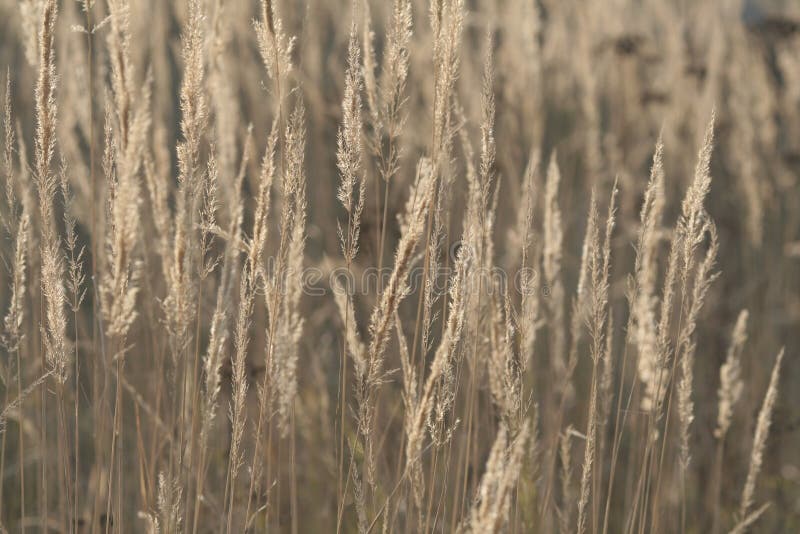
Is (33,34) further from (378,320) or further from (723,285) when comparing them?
(723,285)

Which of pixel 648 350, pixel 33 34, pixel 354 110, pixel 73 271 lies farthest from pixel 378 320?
pixel 33 34

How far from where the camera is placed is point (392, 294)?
3.94 ft

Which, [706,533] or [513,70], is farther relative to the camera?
[513,70]

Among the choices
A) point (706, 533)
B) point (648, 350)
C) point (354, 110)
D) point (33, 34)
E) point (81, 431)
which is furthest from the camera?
point (81, 431)

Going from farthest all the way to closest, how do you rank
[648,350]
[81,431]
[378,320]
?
1. [81,431]
2. [648,350]
3. [378,320]

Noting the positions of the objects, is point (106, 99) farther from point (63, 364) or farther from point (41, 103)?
point (63, 364)

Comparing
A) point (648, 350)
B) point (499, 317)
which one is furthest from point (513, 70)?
point (499, 317)

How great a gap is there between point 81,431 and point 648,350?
91.1 inches

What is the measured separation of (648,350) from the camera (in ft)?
5.60

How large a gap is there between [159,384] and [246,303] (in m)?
0.40

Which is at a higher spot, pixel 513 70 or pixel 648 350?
pixel 513 70

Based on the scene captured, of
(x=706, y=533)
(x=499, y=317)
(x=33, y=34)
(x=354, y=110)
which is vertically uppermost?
(x=33, y=34)

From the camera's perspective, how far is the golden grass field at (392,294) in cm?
131

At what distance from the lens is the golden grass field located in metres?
1.31
